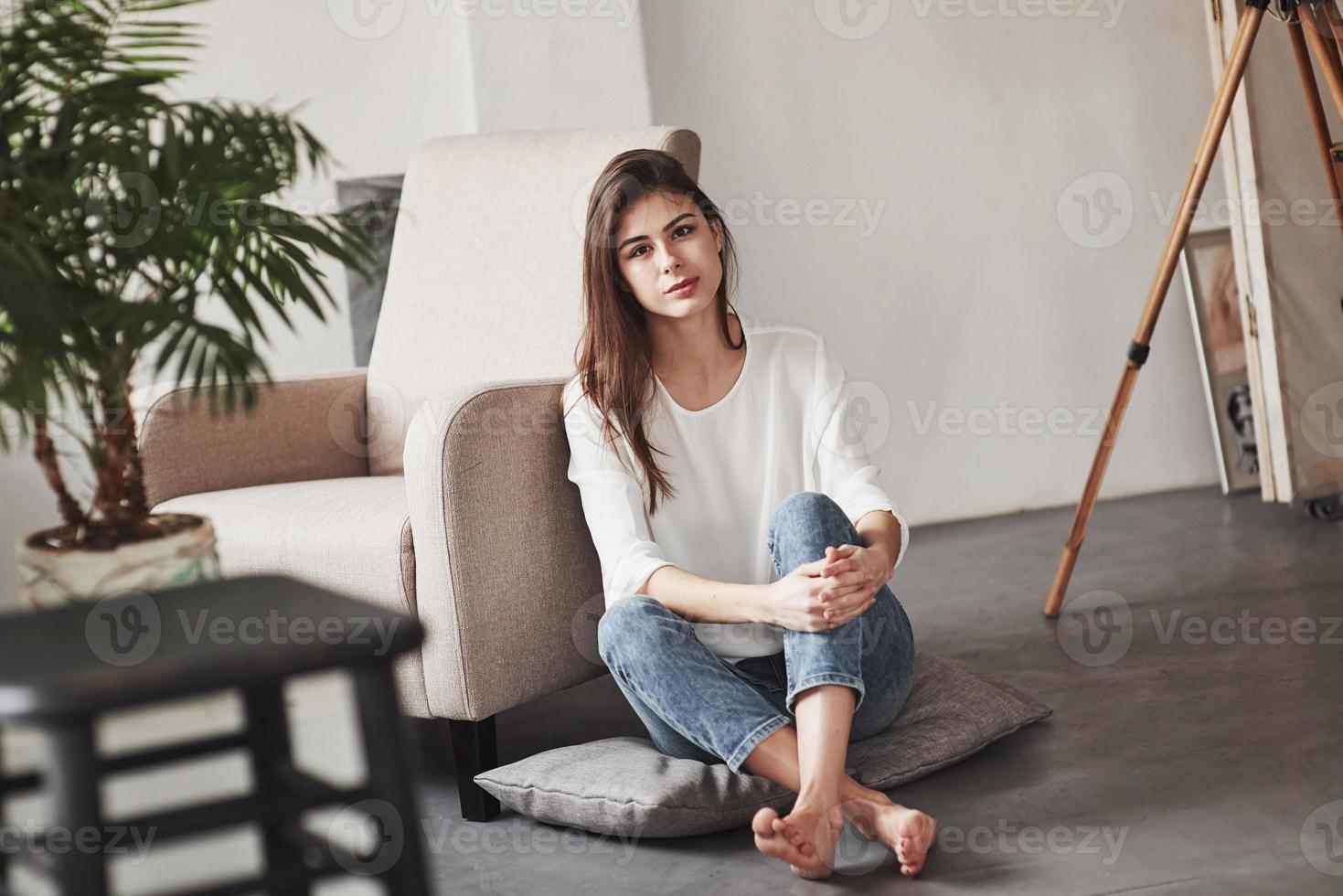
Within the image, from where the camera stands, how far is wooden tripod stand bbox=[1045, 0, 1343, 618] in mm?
2312

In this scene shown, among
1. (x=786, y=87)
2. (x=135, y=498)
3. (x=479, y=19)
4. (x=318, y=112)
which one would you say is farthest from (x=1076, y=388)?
(x=135, y=498)

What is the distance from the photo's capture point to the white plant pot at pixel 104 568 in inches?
40.0

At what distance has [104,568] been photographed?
1.02m

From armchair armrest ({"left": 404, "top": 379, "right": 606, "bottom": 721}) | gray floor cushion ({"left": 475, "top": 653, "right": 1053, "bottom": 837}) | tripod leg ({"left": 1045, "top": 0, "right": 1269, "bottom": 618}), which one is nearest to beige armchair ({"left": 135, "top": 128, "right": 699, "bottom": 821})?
armchair armrest ({"left": 404, "top": 379, "right": 606, "bottom": 721})

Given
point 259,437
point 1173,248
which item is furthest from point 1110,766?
point 259,437

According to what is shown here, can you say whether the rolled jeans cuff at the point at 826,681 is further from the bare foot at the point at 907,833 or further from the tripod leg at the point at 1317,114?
the tripod leg at the point at 1317,114

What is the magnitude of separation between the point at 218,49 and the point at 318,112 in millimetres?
287

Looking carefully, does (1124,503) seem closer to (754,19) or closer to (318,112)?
(754,19)

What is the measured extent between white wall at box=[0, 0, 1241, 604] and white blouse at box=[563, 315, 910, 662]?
1697mm

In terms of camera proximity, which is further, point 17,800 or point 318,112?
point 318,112

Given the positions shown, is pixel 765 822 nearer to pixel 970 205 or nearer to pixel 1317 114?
pixel 1317 114

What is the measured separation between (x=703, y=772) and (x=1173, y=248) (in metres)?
1.37

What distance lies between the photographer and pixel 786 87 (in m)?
3.67

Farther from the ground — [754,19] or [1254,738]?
[754,19]
